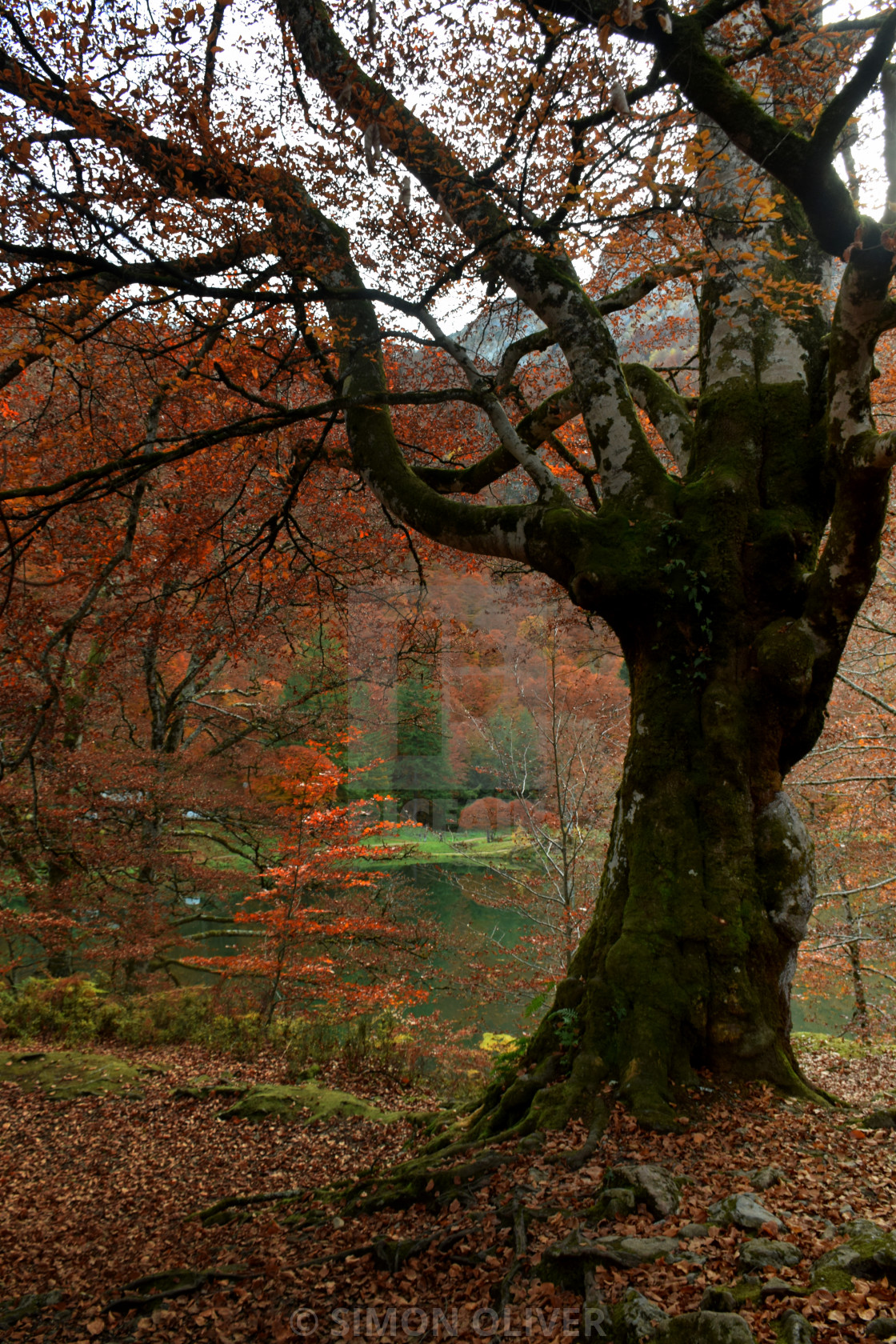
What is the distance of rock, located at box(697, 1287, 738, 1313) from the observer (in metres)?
1.66

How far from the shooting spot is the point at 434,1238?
251cm

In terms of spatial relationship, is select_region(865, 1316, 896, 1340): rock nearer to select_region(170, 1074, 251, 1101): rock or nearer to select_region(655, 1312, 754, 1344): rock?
select_region(655, 1312, 754, 1344): rock

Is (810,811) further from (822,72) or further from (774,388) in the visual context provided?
(822,72)

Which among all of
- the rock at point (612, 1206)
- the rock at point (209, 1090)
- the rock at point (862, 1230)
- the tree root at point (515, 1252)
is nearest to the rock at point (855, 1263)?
the rock at point (862, 1230)

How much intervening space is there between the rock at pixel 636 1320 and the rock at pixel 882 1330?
1.54ft

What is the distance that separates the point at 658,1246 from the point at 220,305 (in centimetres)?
533

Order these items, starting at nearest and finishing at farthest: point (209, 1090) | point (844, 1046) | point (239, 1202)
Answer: point (239, 1202) → point (209, 1090) → point (844, 1046)

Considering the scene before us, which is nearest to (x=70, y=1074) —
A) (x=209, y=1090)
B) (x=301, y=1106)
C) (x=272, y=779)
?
(x=209, y=1090)

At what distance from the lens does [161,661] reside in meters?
11.0

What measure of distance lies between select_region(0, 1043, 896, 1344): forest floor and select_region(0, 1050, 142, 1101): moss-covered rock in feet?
5.19

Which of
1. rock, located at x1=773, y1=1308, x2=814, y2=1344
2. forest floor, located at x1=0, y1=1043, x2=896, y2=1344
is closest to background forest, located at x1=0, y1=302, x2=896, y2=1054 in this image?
forest floor, located at x1=0, y1=1043, x2=896, y2=1344

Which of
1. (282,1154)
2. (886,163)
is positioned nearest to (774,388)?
(886,163)

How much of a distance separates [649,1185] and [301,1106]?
4.04 m

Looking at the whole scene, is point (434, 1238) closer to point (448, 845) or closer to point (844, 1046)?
point (844, 1046)
